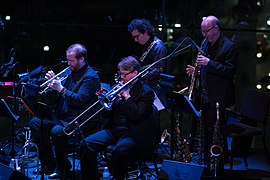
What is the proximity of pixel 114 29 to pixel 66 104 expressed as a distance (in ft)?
8.01

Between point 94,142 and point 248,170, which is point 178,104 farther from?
point 248,170

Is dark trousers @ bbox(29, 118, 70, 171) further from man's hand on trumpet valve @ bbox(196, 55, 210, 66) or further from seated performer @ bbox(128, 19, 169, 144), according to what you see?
man's hand on trumpet valve @ bbox(196, 55, 210, 66)

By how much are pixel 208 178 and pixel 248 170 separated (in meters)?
2.30

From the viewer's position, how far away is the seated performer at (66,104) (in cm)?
599

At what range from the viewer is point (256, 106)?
6262 millimetres

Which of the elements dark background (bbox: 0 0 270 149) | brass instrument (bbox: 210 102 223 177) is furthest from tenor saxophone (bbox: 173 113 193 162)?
dark background (bbox: 0 0 270 149)

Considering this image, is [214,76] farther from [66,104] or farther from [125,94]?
[66,104]

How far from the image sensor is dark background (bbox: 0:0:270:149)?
8180 mm

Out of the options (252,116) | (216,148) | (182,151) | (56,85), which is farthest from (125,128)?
(252,116)

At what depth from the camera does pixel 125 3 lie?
8.41m

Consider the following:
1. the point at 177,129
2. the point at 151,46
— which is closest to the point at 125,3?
the point at 151,46

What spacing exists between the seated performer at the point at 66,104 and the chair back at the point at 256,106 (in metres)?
1.80

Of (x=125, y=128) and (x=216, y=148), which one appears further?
(x=216, y=148)

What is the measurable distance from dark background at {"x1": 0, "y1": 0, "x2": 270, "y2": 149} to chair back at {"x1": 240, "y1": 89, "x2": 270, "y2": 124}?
1.95 metres
